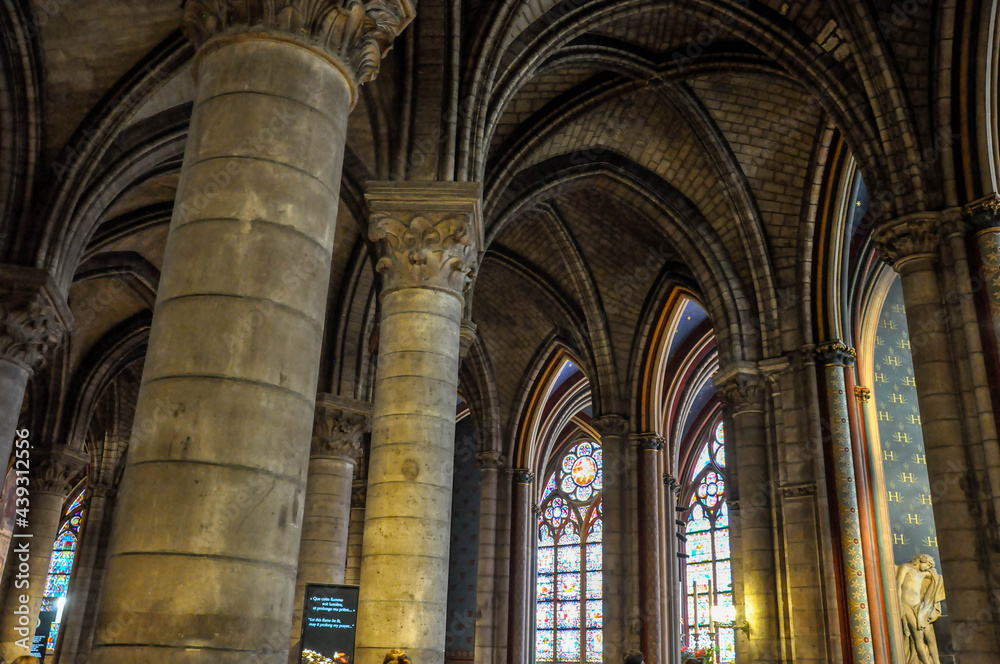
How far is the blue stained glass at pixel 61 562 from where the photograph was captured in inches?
1190

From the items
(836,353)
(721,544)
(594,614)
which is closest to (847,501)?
(836,353)

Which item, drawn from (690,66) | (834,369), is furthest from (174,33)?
(834,369)

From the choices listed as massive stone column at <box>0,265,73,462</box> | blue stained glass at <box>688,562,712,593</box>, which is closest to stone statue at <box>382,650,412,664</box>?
massive stone column at <box>0,265,73,462</box>

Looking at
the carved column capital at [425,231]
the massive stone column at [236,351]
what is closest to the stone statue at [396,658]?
the massive stone column at [236,351]

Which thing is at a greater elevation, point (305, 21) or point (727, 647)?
point (305, 21)

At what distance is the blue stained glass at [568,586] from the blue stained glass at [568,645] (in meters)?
1.09

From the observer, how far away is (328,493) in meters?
13.9

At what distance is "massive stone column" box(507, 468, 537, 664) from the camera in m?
20.4

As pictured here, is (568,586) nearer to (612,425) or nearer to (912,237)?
(612,425)

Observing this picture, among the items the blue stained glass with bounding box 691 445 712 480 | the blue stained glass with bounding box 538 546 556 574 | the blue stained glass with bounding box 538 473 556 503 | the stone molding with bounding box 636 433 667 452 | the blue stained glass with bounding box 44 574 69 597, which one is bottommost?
the blue stained glass with bounding box 44 574 69 597

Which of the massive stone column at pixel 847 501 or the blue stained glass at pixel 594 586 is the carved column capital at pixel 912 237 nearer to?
the massive stone column at pixel 847 501

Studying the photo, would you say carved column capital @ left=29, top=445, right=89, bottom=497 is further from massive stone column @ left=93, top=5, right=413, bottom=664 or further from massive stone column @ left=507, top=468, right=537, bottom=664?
massive stone column @ left=93, top=5, right=413, bottom=664

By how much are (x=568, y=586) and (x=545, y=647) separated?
1.99 meters

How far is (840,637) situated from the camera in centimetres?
1202
